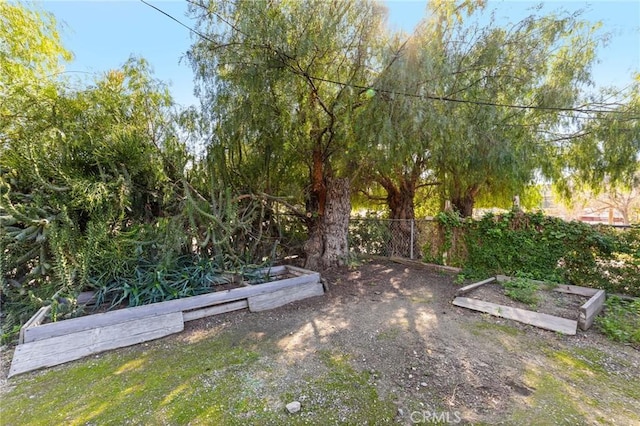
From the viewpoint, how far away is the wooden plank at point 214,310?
344cm

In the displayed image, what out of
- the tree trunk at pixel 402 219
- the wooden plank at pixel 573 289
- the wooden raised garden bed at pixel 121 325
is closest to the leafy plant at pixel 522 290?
the wooden plank at pixel 573 289

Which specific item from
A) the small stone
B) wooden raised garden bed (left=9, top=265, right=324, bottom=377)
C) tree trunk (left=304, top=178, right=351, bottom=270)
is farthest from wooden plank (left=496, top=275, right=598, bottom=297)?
the small stone

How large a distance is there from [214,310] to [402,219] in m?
5.06

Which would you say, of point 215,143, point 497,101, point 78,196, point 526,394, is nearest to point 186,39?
point 215,143

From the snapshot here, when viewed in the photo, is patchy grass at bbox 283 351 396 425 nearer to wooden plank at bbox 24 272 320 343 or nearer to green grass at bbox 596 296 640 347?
wooden plank at bbox 24 272 320 343

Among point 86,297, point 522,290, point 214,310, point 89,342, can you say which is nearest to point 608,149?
point 522,290

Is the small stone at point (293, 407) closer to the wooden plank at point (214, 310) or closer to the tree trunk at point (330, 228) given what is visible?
the wooden plank at point (214, 310)

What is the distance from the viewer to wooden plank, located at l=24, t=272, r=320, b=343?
2.67 meters

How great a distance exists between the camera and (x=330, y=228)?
5781 mm

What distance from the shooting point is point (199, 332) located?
3.21 m

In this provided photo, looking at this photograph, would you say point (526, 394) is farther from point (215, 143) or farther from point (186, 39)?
point (186, 39)

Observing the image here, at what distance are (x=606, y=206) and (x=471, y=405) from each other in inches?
741

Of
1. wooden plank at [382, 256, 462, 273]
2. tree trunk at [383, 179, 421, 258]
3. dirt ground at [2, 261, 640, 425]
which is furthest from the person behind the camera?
tree trunk at [383, 179, 421, 258]

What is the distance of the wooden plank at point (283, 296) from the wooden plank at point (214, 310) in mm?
154
